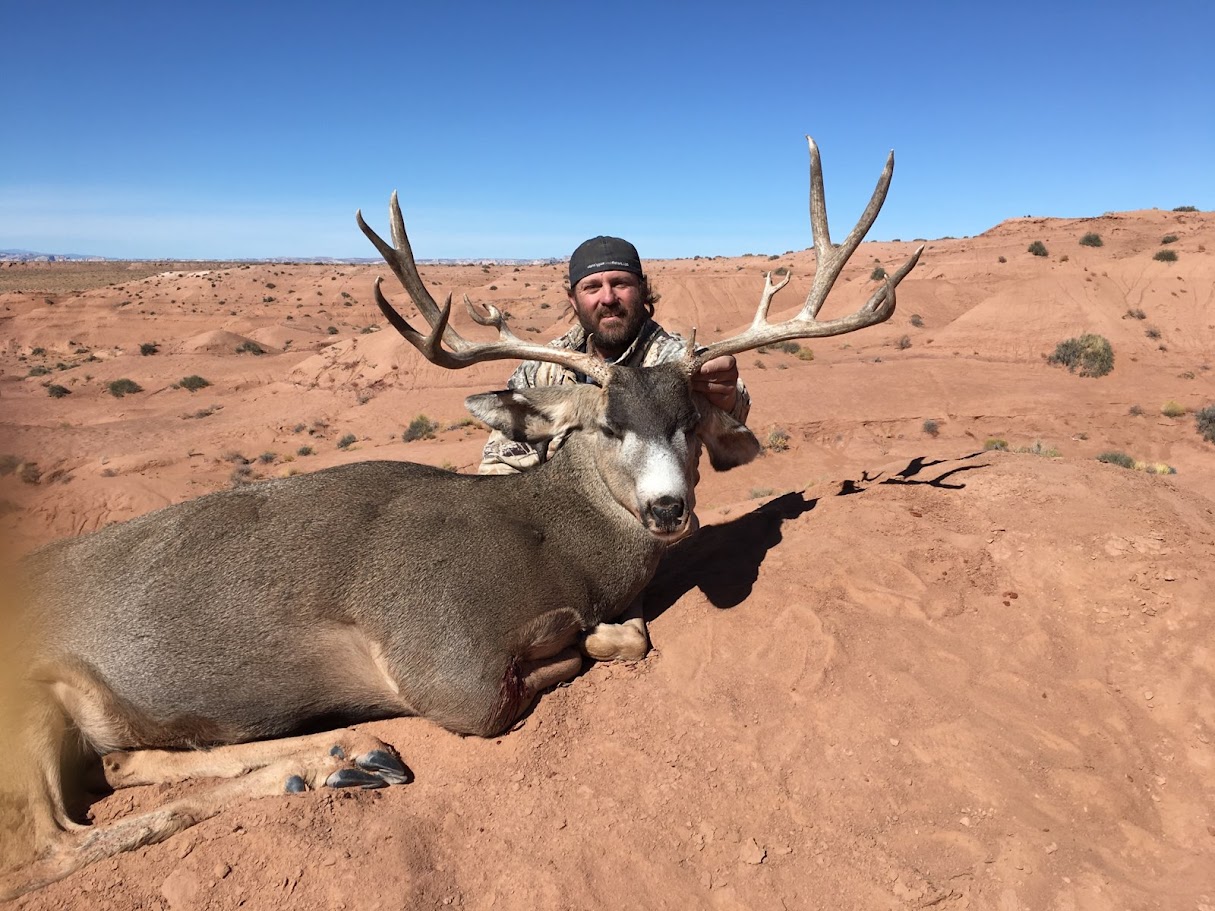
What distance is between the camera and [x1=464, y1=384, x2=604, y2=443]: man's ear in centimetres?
489

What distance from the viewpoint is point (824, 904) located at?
3.07m

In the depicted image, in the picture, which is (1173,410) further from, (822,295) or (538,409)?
(538,409)

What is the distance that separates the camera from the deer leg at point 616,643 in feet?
15.3

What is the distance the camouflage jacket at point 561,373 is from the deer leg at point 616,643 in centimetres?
183

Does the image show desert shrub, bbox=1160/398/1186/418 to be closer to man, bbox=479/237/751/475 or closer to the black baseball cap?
man, bbox=479/237/751/475

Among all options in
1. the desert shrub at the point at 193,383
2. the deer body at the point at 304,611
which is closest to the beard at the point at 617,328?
the deer body at the point at 304,611

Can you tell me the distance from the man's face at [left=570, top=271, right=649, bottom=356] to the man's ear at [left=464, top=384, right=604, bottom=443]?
1429mm

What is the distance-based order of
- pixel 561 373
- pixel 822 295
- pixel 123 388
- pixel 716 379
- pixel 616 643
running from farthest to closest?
1. pixel 123 388
2. pixel 561 373
3. pixel 822 295
4. pixel 716 379
5. pixel 616 643

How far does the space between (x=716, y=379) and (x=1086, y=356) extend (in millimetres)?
18728

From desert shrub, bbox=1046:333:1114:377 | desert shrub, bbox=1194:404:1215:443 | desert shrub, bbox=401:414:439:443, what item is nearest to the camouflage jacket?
desert shrub, bbox=401:414:439:443

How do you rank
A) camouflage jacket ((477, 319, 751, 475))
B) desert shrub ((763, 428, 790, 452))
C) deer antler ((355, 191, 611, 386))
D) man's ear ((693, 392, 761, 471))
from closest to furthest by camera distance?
deer antler ((355, 191, 611, 386))
man's ear ((693, 392, 761, 471))
camouflage jacket ((477, 319, 751, 475))
desert shrub ((763, 428, 790, 452))

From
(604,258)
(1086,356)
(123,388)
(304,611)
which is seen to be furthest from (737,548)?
(123,388)

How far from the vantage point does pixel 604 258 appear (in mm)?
6203

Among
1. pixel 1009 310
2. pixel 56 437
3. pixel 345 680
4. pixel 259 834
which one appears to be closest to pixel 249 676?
pixel 345 680
